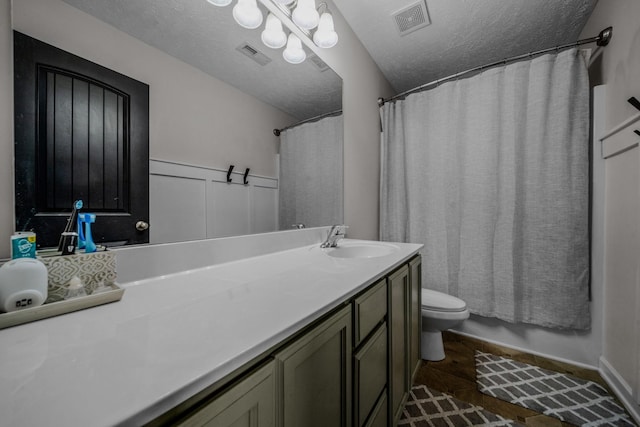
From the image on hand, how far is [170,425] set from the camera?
0.30 m

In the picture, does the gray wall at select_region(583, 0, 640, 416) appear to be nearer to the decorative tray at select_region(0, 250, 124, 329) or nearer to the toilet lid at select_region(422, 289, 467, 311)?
the toilet lid at select_region(422, 289, 467, 311)

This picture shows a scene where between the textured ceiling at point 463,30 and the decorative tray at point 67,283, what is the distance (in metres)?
1.89

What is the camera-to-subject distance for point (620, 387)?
1248 mm

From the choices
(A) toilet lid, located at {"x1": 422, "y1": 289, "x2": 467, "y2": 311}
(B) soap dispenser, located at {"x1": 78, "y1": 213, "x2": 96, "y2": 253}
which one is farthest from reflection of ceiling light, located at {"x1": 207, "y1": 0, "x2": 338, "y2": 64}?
(A) toilet lid, located at {"x1": 422, "y1": 289, "x2": 467, "y2": 311}

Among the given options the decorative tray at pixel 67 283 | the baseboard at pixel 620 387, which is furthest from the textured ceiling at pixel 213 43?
the baseboard at pixel 620 387

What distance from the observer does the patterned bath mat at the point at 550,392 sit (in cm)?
116

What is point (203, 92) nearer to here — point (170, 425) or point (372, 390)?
point (170, 425)

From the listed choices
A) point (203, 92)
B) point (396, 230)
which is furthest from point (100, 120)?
point (396, 230)

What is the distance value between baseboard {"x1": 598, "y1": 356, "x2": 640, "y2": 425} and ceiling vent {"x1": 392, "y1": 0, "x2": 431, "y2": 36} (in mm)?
2358

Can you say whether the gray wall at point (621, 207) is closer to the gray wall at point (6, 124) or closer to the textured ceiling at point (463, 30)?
the textured ceiling at point (463, 30)

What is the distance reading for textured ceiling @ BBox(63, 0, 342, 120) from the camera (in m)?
0.70

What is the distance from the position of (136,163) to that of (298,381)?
0.74 meters

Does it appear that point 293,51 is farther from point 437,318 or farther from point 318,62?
point 437,318

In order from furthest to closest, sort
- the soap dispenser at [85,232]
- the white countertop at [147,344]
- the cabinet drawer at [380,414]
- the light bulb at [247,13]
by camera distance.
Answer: the light bulb at [247,13] → the cabinet drawer at [380,414] → the soap dispenser at [85,232] → the white countertop at [147,344]
